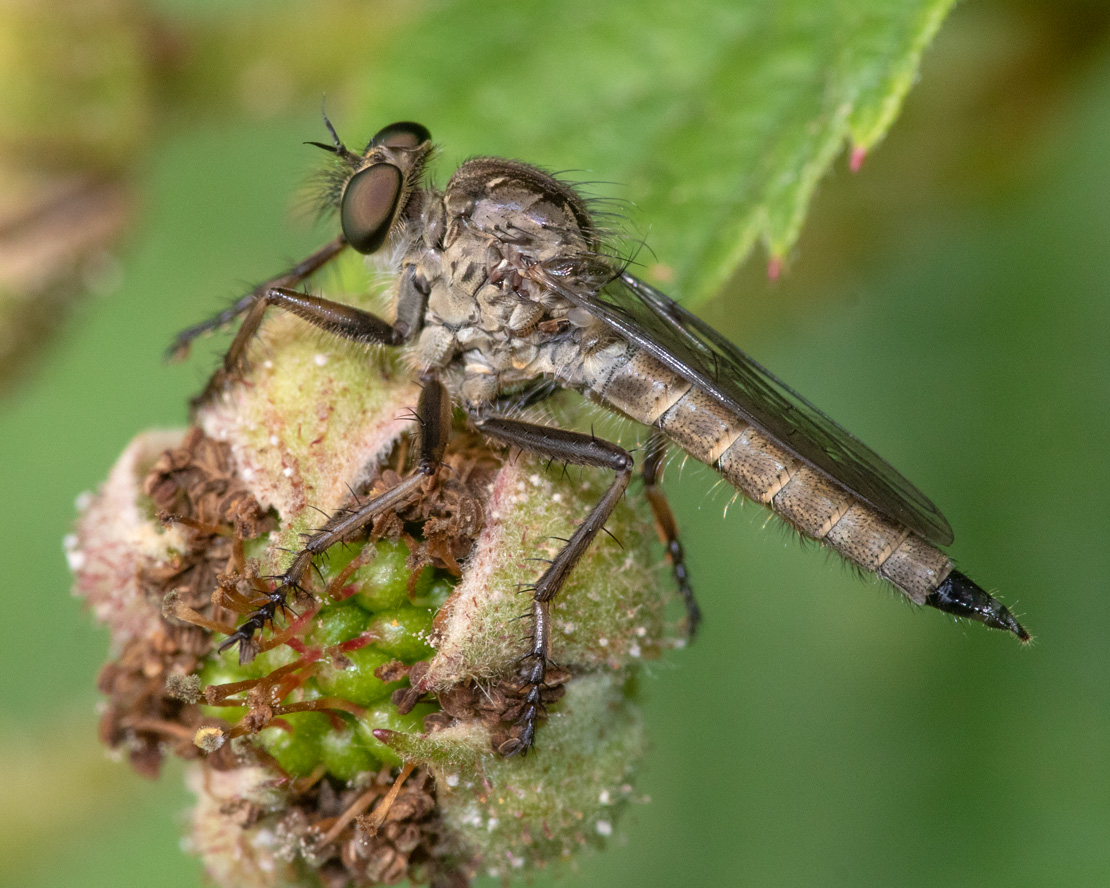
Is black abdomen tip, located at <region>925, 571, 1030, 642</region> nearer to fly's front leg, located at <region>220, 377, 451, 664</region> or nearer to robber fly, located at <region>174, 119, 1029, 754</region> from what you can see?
robber fly, located at <region>174, 119, 1029, 754</region>

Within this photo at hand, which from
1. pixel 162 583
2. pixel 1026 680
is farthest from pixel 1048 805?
pixel 162 583

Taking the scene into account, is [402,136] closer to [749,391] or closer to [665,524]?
[749,391]

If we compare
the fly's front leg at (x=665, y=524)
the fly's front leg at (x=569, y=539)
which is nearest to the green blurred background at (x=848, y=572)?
the fly's front leg at (x=665, y=524)

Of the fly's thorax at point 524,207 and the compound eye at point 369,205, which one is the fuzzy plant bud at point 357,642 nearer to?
the compound eye at point 369,205

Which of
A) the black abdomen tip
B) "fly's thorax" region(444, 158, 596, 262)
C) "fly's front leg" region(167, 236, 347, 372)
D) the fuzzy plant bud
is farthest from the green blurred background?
the fuzzy plant bud

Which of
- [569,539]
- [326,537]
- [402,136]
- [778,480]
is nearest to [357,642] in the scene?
[326,537]
